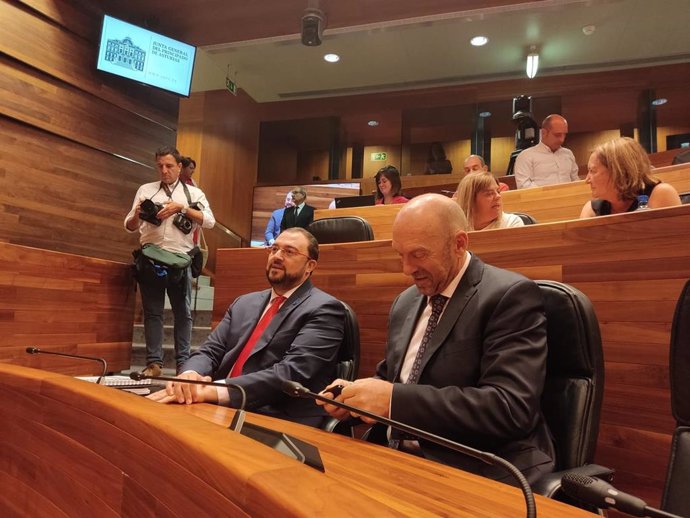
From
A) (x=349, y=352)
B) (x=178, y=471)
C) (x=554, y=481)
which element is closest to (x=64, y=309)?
(x=349, y=352)

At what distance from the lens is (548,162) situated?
12.7 ft

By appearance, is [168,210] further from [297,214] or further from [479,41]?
[479,41]

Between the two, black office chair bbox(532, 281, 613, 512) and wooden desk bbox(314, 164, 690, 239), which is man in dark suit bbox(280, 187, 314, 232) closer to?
wooden desk bbox(314, 164, 690, 239)

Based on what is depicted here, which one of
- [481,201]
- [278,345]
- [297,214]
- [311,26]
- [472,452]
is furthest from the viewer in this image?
[311,26]

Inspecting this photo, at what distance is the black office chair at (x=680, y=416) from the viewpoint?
30.9 inches

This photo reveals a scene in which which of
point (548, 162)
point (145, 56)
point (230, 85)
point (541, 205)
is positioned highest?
point (230, 85)

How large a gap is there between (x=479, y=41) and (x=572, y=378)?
5.03m

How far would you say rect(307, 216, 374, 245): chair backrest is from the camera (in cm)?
227

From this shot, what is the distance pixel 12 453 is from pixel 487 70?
6.02 meters

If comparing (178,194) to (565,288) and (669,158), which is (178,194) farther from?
(669,158)

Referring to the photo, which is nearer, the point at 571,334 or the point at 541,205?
the point at 571,334

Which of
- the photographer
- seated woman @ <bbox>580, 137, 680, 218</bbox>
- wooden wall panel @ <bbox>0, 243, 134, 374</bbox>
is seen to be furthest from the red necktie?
wooden wall panel @ <bbox>0, 243, 134, 374</bbox>

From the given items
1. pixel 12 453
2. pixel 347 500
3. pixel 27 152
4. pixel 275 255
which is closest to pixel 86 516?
pixel 12 453

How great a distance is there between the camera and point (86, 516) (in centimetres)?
83
